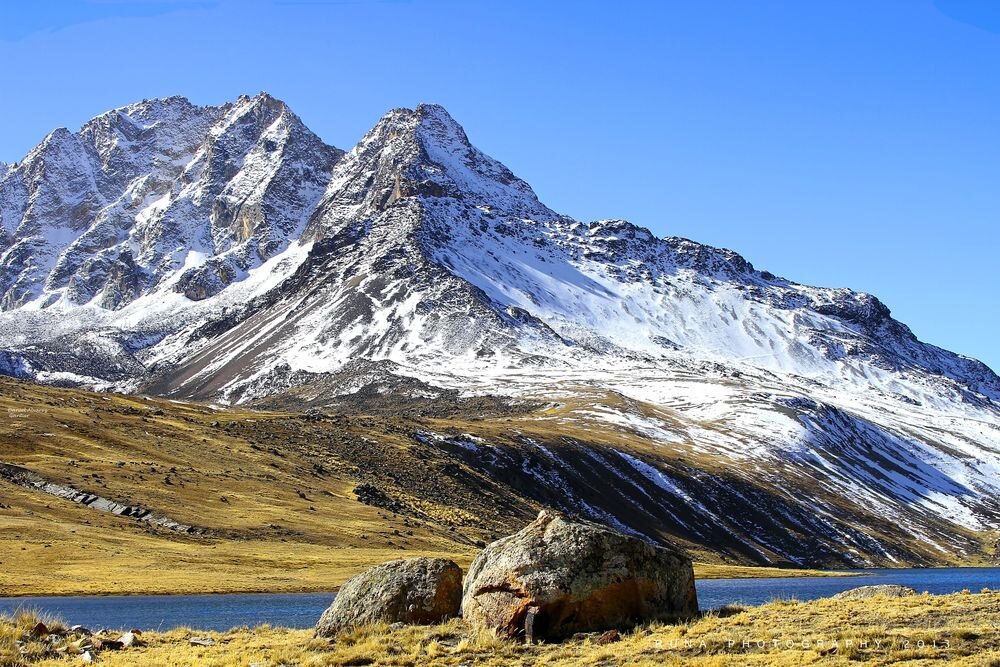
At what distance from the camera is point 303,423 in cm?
16350

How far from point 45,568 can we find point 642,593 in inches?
2356

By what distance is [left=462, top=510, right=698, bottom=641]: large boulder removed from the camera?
29.2m

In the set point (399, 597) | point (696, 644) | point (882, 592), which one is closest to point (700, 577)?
point (882, 592)

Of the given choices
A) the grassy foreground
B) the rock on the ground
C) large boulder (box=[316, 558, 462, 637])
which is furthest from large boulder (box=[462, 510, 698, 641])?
the rock on the ground

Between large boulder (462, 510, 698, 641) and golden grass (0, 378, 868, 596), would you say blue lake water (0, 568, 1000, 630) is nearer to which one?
golden grass (0, 378, 868, 596)

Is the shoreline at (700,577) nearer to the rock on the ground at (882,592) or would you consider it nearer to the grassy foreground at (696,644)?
the grassy foreground at (696,644)

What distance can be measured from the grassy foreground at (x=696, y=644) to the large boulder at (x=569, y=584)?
975 millimetres

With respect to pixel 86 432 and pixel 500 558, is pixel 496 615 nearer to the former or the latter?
pixel 500 558

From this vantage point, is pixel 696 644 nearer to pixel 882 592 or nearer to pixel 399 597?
pixel 399 597

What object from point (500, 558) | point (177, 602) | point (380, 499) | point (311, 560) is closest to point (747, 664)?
point (500, 558)

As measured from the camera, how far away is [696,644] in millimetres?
25906

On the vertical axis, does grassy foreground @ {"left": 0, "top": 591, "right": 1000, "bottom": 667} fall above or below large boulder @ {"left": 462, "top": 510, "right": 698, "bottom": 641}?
below

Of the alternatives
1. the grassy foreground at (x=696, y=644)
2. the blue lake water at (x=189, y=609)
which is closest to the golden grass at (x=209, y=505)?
the blue lake water at (x=189, y=609)

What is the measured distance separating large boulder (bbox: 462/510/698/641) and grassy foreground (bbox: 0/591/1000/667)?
975 mm
